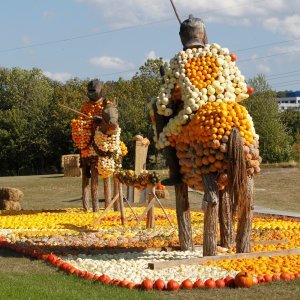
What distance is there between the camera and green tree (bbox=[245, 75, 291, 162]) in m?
52.5

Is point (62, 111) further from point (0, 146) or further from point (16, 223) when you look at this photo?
point (16, 223)

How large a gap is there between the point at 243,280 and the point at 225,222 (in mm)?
2952

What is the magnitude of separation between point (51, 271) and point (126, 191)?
1306cm

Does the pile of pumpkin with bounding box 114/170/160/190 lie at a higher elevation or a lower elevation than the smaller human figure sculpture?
lower

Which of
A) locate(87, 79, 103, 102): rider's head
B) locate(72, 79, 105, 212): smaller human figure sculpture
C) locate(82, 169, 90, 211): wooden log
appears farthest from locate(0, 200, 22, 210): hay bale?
locate(87, 79, 103, 102): rider's head

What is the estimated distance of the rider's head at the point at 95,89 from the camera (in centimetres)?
1736

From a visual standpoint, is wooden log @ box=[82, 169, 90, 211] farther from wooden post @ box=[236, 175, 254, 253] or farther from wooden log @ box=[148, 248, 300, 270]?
wooden log @ box=[148, 248, 300, 270]

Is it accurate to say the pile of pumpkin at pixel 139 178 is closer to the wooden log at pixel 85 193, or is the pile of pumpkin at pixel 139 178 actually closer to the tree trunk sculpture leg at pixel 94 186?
the tree trunk sculpture leg at pixel 94 186

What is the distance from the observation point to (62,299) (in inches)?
286

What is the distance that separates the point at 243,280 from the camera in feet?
25.4

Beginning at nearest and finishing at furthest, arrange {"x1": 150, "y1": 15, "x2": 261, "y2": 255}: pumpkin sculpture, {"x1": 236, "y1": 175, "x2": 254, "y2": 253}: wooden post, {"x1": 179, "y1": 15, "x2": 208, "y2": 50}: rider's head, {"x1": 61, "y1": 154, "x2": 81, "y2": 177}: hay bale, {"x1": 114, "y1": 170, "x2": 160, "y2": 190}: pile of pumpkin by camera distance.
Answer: {"x1": 150, "y1": 15, "x2": 261, "y2": 255}: pumpkin sculpture → {"x1": 236, "y1": 175, "x2": 254, "y2": 253}: wooden post → {"x1": 179, "y1": 15, "x2": 208, "y2": 50}: rider's head → {"x1": 114, "y1": 170, "x2": 160, "y2": 190}: pile of pumpkin → {"x1": 61, "y1": 154, "x2": 81, "y2": 177}: hay bale

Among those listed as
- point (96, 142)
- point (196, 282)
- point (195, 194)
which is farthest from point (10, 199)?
point (196, 282)

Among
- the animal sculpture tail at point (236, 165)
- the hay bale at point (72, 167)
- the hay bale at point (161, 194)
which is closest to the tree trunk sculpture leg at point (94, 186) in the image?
the hay bale at point (161, 194)

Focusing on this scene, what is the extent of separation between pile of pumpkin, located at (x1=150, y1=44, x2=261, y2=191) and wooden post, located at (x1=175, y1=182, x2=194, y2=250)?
449mm
